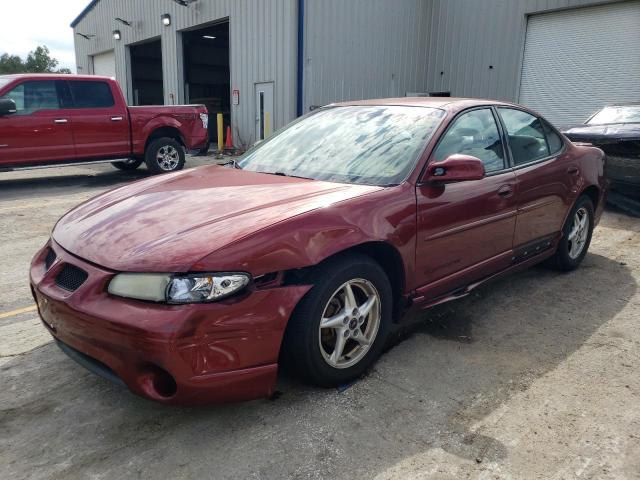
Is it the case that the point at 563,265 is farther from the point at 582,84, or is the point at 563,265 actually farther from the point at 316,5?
the point at 316,5

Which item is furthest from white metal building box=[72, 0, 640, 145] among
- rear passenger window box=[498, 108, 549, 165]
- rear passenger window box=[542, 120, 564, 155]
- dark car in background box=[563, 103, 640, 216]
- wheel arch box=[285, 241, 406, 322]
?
wheel arch box=[285, 241, 406, 322]

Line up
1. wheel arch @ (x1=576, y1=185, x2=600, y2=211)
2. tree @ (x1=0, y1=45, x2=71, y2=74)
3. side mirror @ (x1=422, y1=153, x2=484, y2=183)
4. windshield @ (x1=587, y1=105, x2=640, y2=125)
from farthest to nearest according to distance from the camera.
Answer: tree @ (x1=0, y1=45, x2=71, y2=74)
windshield @ (x1=587, y1=105, x2=640, y2=125)
wheel arch @ (x1=576, y1=185, x2=600, y2=211)
side mirror @ (x1=422, y1=153, x2=484, y2=183)

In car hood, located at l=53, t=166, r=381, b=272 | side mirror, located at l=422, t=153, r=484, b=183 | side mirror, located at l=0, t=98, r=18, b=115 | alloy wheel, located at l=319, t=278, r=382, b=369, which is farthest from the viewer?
side mirror, located at l=0, t=98, r=18, b=115

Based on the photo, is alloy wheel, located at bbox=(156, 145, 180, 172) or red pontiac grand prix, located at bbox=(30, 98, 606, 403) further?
alloy wheel, located at bbox=(156, 145, 180, 172)

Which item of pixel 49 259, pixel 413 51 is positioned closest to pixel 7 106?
pixel 49 259

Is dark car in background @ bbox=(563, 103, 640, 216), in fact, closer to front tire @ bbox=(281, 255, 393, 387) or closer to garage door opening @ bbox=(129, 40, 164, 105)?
front tire @ bbox=(281, 255, 393, 387)

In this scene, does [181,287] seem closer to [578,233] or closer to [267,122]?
[578,233]

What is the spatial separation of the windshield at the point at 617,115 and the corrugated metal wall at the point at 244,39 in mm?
8016

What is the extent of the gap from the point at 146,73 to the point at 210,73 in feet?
9.82

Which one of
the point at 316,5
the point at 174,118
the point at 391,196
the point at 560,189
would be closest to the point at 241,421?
the point at 391,196

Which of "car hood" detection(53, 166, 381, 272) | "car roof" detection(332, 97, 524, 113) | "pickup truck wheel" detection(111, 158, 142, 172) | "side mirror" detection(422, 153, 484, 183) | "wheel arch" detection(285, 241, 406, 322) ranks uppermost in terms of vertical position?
"car roof" detection(332, 97, 524, 113)

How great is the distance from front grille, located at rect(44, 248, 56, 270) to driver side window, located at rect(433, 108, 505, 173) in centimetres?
217

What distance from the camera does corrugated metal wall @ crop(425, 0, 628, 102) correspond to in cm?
1377

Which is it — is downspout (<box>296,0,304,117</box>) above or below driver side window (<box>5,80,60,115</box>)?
above
